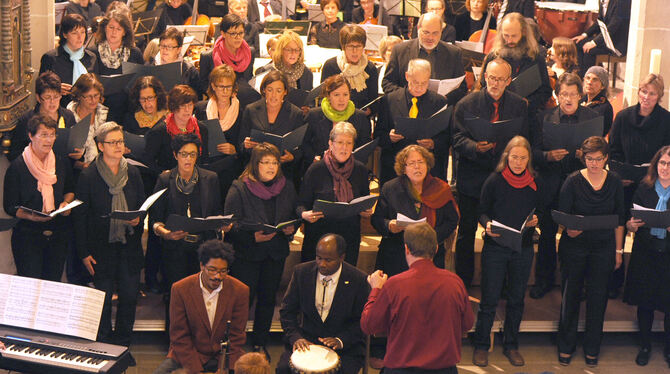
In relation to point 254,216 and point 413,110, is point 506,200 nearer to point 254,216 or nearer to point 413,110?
point 413,110

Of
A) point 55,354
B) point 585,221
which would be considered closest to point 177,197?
point 55,354

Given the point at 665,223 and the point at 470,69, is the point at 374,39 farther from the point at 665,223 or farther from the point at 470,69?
the point at 665,223

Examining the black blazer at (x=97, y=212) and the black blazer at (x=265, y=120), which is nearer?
the black blazer at (x=97, y=212)

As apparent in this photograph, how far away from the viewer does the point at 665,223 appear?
22.8ft

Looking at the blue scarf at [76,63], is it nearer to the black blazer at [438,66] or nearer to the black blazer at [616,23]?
the black blazer at [438,66]

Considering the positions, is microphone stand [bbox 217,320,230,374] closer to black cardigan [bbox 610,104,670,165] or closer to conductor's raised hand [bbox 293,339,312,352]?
conductor's raised hand [bbox 293,339,312,352]

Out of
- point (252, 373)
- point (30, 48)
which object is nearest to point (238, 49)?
point (30, 48)

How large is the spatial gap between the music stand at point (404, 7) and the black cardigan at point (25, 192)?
5.17 meters

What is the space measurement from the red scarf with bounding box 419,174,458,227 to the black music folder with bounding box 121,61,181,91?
Result: 1.99 metres

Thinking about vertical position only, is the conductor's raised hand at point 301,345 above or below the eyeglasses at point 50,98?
below

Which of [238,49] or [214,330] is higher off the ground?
[238,49]

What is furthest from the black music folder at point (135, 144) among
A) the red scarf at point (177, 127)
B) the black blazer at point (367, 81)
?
the black blazer at point (367, 81)

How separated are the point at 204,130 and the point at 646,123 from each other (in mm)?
3014

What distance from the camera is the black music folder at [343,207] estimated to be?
6555 mm
